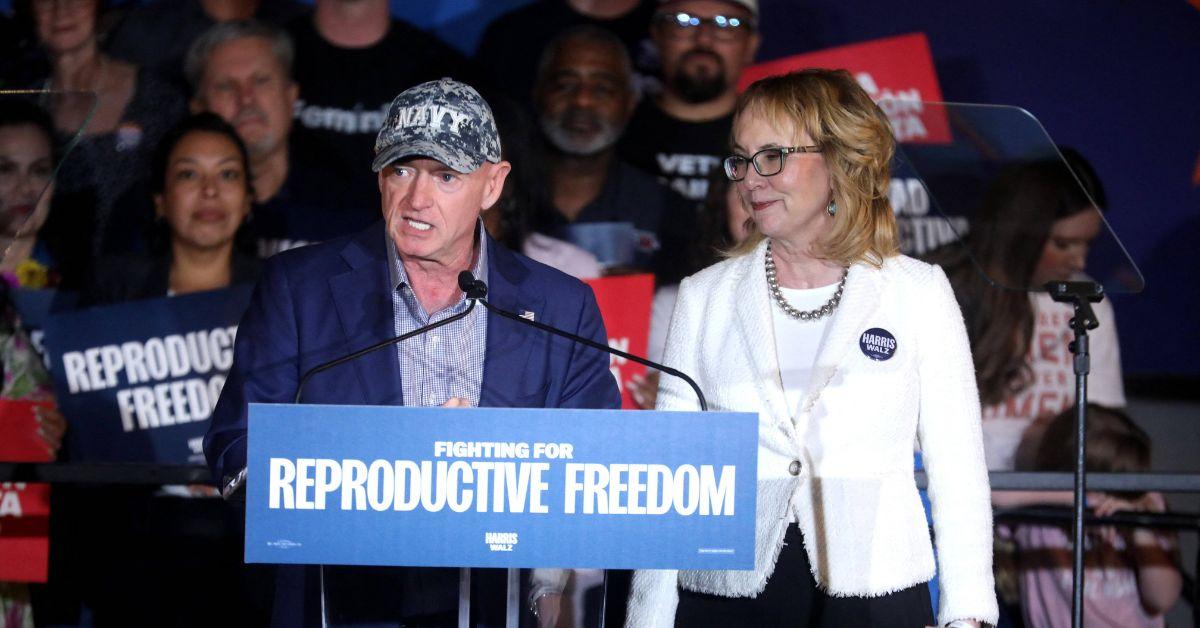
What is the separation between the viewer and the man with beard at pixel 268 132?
3959 mm

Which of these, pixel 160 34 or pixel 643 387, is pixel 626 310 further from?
pixel 160 34

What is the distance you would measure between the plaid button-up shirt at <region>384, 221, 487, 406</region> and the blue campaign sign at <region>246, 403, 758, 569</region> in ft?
1.44

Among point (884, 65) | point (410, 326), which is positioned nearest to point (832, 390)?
point (410, 326)

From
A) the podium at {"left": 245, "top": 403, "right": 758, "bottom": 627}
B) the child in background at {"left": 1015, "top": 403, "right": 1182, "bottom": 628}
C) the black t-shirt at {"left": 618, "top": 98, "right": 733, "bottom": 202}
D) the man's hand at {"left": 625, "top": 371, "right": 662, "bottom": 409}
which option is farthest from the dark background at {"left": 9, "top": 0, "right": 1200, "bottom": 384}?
the podium at {"left": 245, "top": 403, "right": 758, "bottom": 627}

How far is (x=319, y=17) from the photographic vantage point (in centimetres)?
404

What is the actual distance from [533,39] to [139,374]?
163cm

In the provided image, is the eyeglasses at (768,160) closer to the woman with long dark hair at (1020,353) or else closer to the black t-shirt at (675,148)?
the black t-shirt at (675,148)

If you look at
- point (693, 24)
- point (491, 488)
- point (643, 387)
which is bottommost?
point (491, 488)

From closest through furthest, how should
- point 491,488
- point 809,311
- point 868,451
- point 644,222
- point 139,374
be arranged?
point 491,488 < point 868,451 < point 809,311 < point 139,374 < point 644,222

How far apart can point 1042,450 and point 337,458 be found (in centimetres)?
308

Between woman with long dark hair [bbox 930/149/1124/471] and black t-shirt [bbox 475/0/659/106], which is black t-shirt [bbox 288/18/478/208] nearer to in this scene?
black t-shirt [bbox 475/0/659/106]

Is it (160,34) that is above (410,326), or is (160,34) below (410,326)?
above

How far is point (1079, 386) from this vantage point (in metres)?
2.32

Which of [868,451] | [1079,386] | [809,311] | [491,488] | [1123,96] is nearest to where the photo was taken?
[491,488]
